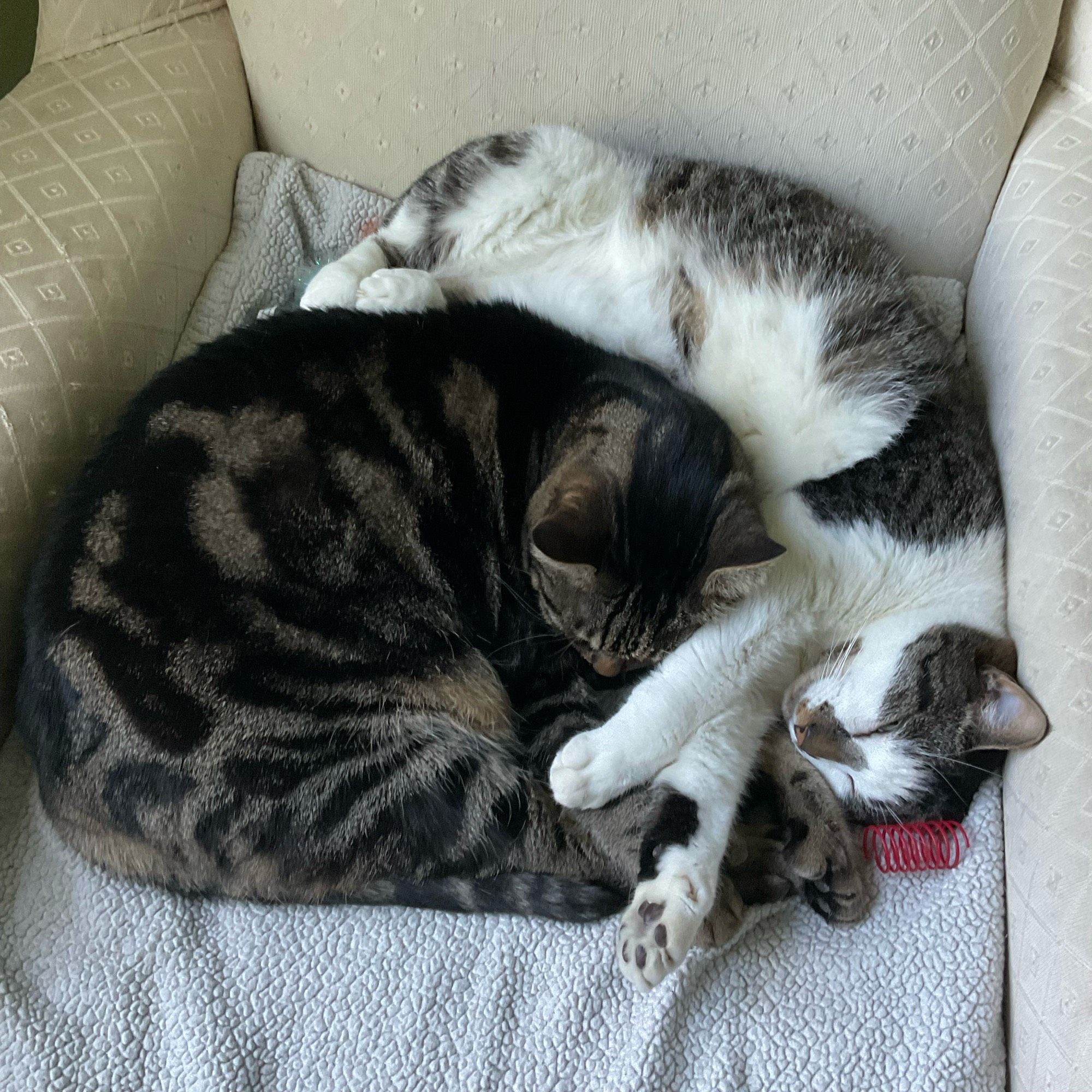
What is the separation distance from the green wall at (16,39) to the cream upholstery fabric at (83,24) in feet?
0.99

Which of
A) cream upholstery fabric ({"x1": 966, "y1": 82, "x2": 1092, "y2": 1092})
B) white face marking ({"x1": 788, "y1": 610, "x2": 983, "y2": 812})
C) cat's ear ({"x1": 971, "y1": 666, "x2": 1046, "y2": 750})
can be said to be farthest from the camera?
white face marking ({"x1": 788, "y1": 610, "x2": 983, "y2": 812})

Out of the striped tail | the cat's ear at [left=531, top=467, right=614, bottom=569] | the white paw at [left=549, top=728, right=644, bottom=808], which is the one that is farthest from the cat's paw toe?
the cat's ear at [left=531, top=467, right=614, bottom=569]

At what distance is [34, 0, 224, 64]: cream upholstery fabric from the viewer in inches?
61.2

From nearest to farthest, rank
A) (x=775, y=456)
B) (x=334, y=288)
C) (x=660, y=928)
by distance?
(x=660, y=928)
(x=775, y=456)
(x=334, y=288)

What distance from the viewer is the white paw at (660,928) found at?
1042mm

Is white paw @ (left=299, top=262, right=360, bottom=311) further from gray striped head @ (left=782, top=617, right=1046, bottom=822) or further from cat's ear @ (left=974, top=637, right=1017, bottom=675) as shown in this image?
cat's ear @ (left=974, top=637, right=1017, bottom=675)

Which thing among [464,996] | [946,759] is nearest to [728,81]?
[946,759]

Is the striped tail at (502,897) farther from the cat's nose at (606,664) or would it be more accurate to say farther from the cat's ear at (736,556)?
the cat's ear at (736,556)

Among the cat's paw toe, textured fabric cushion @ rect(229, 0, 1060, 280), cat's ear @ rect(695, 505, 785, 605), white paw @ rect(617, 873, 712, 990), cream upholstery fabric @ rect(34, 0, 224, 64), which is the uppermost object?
cream upholstery fabric @ rect(34, 0, 224, 64)

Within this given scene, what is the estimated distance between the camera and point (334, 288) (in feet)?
4.83

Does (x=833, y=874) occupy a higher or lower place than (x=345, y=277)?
lower

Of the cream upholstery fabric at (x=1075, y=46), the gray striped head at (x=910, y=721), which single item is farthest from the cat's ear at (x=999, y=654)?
the cream upholstery fabric at (x=1075, y=46)

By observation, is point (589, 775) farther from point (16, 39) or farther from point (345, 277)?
point (16, 39)

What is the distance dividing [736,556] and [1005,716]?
0.45 metres
